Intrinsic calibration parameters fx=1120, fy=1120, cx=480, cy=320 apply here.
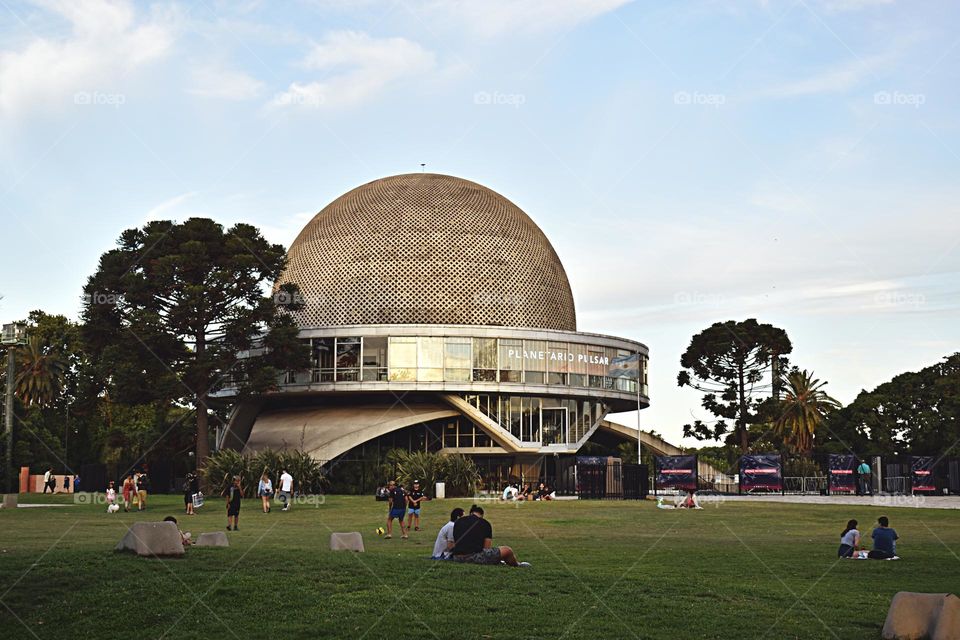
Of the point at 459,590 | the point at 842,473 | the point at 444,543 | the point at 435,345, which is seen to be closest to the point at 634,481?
the point at 842,473

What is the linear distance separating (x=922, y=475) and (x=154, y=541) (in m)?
31.9

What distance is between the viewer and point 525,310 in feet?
179

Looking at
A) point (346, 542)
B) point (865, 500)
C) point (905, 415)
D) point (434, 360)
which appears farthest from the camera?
point (905, 415)

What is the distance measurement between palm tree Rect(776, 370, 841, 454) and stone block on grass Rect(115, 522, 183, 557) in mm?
52606

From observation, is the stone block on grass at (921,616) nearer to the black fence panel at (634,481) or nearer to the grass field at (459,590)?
the grass field at (459,590)

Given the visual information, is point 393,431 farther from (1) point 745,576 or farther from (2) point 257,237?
(1) point 745,576

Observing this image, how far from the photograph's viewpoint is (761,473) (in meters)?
40.1

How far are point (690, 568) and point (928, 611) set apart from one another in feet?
16.8

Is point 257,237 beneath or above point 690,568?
above

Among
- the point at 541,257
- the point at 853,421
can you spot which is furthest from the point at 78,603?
the point at 853,421

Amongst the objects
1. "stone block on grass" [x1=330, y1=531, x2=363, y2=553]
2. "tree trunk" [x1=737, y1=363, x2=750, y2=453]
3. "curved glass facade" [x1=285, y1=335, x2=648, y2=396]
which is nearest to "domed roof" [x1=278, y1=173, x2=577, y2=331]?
"curved glass facade" [x1=285, y1=335, x2=648, y2=396]

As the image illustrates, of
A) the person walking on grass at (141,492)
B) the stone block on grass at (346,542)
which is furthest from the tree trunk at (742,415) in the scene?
the stone block on grass at (346,542)

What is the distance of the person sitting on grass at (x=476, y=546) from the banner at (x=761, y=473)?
90.1ft

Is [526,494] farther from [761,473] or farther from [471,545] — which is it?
[471,545]
